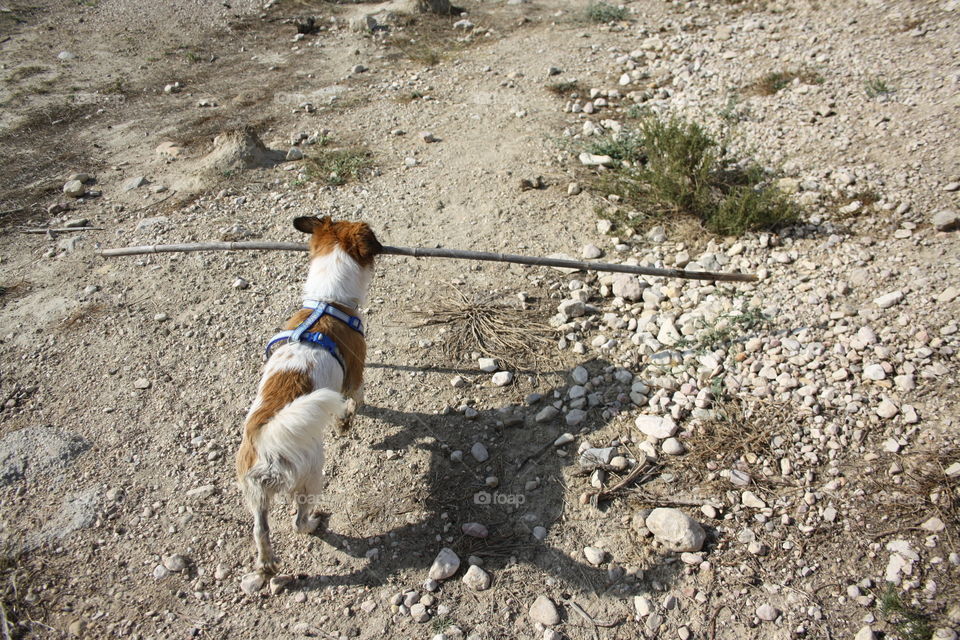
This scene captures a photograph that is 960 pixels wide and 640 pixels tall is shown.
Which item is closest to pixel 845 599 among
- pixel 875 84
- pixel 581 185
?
pixel 581 185

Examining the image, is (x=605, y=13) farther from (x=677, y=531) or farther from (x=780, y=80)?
(x=677, y=531)

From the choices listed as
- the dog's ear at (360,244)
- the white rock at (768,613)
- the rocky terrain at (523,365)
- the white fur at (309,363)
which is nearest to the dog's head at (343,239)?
the dog's ear at (360,244)

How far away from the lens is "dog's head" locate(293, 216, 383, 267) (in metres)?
3.87

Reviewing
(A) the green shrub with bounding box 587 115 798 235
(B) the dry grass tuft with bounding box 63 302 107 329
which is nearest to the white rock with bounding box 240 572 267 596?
(B) the dry grass tuft with bounding box 63 302 107 329

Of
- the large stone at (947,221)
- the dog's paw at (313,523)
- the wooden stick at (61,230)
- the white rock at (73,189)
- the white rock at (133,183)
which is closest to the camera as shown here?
the dog's paw at (313,523)

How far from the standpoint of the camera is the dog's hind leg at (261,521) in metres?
3.05

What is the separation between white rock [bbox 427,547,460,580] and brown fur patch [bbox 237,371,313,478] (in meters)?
1.18

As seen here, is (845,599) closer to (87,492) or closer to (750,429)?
Result: (750,429)

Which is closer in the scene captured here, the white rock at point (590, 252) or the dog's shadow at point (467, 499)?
the dog's shadow at point (467, 499)

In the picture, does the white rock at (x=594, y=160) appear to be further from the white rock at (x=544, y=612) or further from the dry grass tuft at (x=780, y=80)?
the white rock at (x=544, y=612)

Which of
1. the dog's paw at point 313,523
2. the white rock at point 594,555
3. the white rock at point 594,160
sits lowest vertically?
the dog's paw at point 313,523

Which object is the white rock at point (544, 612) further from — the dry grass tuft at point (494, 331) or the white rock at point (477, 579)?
the dry grass tuft at point (494, 331)

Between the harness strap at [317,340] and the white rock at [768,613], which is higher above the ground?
the harness strap at [317,340]

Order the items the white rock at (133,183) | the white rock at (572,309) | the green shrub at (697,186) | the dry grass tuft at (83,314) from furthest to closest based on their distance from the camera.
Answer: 1. the white rock at (133,183)
2. the dry grass tuft at (83,314)
3. the green shrub at (697,186)
4. the white rock at (572,309)
